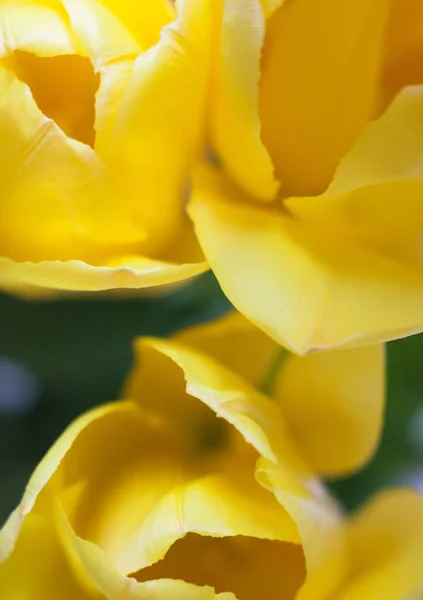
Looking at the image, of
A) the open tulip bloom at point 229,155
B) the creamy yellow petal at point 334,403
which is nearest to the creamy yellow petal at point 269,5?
the open tulip bloom at point 229,155

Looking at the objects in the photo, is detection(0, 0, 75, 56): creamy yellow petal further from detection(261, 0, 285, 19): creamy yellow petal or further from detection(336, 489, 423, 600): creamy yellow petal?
detection(336, 489, 423, 600): creamy yellow petal

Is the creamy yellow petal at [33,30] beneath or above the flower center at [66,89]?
above

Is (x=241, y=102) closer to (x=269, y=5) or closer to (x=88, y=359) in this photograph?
(x=269, y=5)

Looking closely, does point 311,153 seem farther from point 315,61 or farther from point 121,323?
point 121,323

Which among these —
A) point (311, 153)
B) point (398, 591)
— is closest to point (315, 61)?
point (311, 153)

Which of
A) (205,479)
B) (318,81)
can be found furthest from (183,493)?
(318,81)

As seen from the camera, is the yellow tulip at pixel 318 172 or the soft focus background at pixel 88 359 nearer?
the yellow tulip at pixel 318 172

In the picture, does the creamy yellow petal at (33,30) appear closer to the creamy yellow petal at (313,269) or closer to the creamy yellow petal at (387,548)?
the creamy yellow petal at (313,269)
